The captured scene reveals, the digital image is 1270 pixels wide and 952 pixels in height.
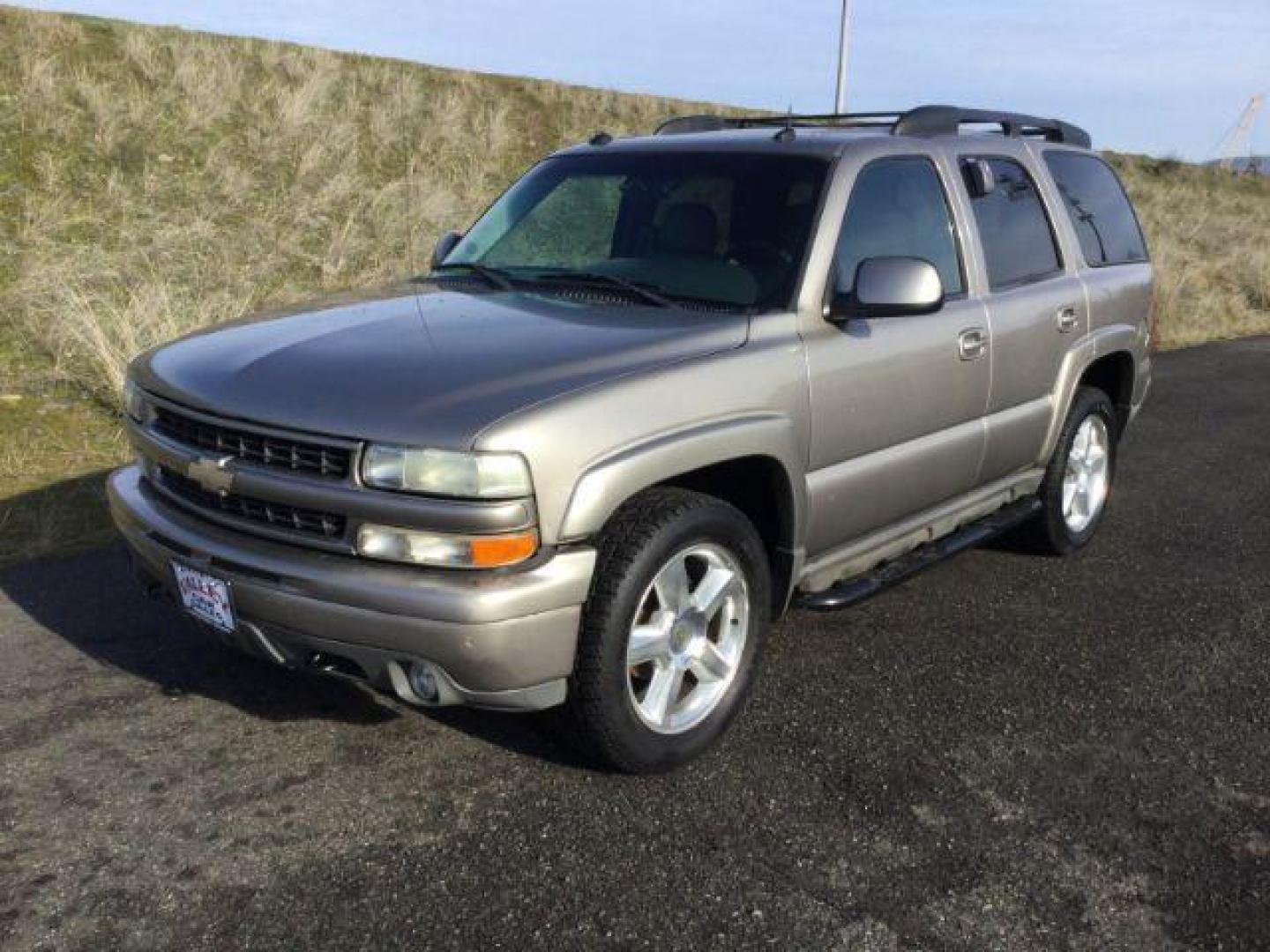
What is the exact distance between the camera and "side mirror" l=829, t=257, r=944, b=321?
3.49 metres

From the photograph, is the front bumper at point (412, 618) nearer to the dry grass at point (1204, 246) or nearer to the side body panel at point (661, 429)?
the side body panel at point (661, 429)

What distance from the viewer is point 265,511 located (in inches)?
117

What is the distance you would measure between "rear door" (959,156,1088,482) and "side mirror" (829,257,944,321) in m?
0.93

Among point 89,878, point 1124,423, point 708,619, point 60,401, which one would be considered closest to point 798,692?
point 708,619

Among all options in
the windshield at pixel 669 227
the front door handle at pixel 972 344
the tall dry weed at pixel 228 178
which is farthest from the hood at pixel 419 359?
the tall dry weed at pixel 228 178

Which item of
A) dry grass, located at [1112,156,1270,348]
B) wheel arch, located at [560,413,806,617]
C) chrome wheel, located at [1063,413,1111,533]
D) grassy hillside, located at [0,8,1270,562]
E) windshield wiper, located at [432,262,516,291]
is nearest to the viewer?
wheel arch, located at [560,413,806,617]

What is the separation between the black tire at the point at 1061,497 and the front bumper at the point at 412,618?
295 cm

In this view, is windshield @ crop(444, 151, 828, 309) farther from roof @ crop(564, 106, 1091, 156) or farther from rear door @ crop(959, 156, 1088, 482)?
rear door @ crop(959, 156, 1088, 482)

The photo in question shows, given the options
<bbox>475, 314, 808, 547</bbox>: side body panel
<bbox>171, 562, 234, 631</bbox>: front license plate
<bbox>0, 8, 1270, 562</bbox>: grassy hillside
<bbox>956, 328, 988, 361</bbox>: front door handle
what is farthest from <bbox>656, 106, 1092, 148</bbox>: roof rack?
<bbox>0, 8, 1270, 562</bbox>: grassy hillside

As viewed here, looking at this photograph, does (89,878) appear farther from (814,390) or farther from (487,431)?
(814,390)

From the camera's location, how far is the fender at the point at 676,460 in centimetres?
281

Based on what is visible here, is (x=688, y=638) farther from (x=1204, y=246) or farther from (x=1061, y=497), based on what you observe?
(x=1204, y=246)

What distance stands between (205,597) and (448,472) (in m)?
0.86

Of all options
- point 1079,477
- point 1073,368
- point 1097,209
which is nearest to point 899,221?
point 1073,368
